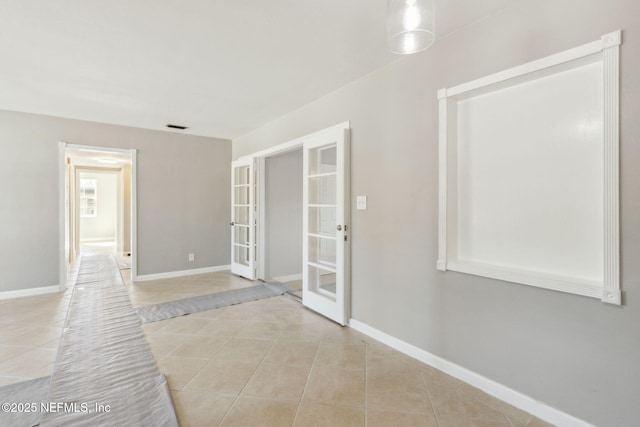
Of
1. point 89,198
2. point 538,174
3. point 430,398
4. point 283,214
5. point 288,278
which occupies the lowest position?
point 430,398

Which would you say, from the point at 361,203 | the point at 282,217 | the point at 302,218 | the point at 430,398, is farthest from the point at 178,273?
the point at 430,398

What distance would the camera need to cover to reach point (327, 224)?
3.40 metres

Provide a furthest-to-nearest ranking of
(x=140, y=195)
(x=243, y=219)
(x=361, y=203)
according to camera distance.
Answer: (x=243, y=219), (x=140, y=195), (x=361, y=203)

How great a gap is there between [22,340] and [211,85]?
117 inches

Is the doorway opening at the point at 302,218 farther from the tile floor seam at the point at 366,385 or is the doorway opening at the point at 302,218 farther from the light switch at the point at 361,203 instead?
the tile floor seam at the point at 366,385

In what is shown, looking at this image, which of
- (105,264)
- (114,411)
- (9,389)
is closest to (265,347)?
(114,411)

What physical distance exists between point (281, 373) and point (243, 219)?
3.29 m

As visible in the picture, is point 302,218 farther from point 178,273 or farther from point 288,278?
point 178,273

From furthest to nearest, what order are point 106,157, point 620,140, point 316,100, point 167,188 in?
point 106,157, point 167,188, point 316,100, point 620,140

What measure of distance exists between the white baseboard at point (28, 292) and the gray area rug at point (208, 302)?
173 centimetres

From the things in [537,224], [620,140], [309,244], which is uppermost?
[620,140]

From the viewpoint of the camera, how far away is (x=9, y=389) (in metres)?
1.97

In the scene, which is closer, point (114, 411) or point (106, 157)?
point (114, 411)

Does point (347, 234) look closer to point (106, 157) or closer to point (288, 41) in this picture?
point (288, 41)
